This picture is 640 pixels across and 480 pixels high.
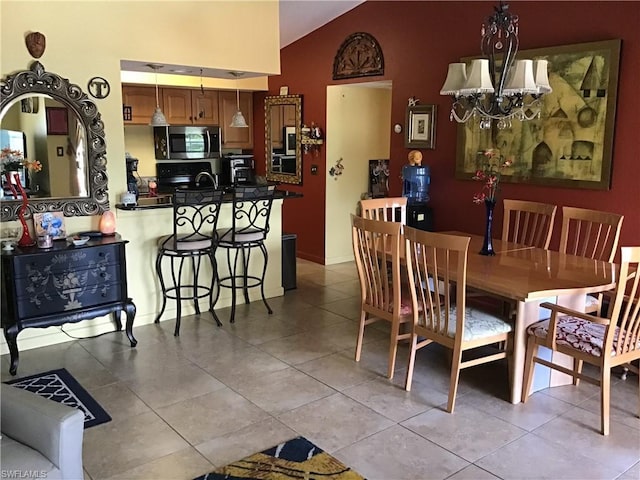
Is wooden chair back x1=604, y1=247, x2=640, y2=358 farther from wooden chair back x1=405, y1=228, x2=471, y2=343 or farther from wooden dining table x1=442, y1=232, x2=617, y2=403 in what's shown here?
wooden chair back x1=405, y1=228, x2=471, y2=343

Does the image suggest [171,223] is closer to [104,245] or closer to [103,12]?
[104,245]

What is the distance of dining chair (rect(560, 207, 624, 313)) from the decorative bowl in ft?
11.1

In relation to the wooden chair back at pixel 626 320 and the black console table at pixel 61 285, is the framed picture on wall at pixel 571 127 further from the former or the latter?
the black console table at pixel 61 285

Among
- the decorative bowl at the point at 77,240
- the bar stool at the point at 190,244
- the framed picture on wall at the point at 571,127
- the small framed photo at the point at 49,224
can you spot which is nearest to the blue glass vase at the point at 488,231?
the framed picture on wall at the point at 571,127

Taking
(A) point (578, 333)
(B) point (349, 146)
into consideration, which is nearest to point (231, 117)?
(B) point (349, 146)

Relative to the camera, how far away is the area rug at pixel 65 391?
3.15 meters

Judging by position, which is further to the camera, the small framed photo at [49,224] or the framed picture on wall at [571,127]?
the framed picture on wall at [571,127]

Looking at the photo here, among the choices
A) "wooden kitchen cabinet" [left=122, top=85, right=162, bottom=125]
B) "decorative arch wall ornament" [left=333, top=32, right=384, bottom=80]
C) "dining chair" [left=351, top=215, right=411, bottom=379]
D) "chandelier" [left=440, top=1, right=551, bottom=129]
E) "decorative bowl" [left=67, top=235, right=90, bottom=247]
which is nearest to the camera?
"chandelier" [left=440, top=1, right=551, bottom=129]

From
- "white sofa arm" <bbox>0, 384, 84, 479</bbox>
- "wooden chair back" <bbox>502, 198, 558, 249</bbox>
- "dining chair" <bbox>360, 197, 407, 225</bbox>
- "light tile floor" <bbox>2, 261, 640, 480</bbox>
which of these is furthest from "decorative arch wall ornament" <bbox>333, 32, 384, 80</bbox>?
"white sofa arm" <bbox>0, 384, 84, 479</bbox>

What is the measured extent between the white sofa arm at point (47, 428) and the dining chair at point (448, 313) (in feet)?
6.38

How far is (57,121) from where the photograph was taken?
4.11m

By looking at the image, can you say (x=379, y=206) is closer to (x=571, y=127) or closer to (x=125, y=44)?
(x=571, y=127)

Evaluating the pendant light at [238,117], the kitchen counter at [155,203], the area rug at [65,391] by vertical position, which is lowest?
the area rug at [65,391]

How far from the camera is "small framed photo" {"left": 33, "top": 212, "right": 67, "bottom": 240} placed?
396 centimetres
